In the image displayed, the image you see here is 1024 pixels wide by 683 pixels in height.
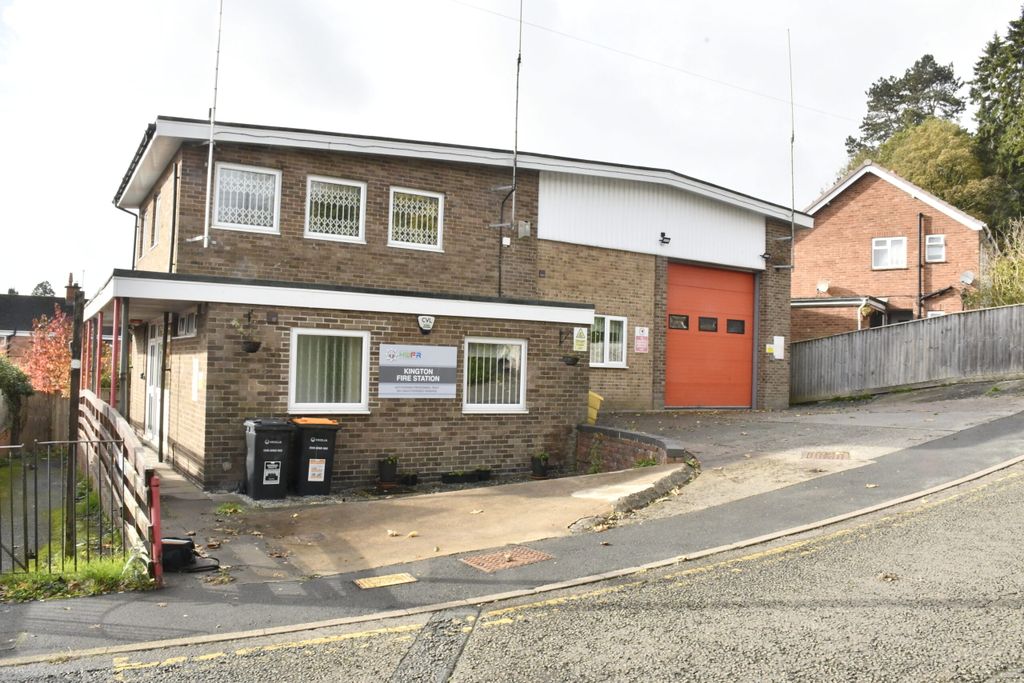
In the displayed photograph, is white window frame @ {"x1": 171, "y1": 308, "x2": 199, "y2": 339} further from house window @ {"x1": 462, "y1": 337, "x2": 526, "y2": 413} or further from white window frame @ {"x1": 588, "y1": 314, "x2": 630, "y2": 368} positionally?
white window frame @ {"x1": 588, "y1": 314, "x2": 630, "y2": 368}

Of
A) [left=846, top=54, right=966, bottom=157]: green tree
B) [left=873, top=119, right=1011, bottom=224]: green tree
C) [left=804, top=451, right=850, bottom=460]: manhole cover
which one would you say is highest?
[left=846, top=54, right=966, bottom=157]: green tree

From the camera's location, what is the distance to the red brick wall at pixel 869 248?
93.2 feet

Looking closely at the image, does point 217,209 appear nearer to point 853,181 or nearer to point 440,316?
point 440,316

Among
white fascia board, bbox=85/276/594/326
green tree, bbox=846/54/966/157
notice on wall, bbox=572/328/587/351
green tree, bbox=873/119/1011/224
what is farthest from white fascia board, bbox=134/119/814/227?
green tree, bbox=846/54/966/157

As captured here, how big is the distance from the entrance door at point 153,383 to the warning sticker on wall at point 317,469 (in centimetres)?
512

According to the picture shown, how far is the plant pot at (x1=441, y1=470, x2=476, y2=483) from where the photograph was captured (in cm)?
1252

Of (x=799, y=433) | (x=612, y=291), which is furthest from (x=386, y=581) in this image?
(x=612, y=291)

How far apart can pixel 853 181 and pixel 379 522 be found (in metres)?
27.4

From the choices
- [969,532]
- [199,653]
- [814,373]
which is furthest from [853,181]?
[199,653]

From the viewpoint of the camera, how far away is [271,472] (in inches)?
410

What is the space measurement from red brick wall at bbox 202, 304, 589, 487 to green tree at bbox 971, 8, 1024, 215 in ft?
86.9

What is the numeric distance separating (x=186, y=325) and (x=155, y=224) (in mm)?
5855

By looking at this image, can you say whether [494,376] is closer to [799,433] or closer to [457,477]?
[457,477]

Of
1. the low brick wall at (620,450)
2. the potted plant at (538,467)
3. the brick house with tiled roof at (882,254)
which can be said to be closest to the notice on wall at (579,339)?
the low brick wall at (620,450)
